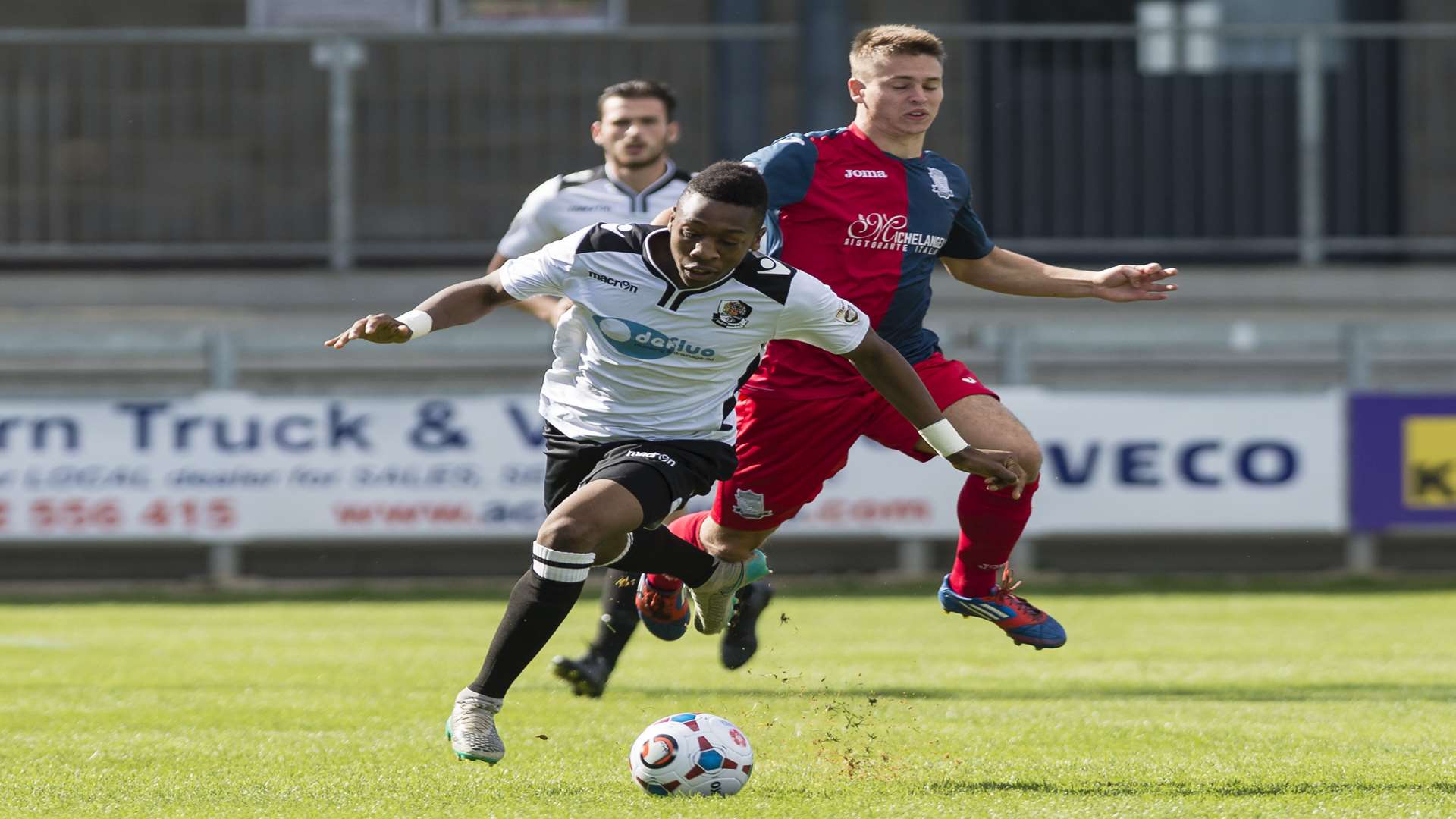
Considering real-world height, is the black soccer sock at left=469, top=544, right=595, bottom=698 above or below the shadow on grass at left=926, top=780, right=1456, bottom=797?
above

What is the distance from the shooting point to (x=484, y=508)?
12.5m

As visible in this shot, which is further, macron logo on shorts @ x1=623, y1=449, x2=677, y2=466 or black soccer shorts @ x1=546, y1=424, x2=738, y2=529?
macron logo on shorts @ x1=623, y1=449, x2=677, y2=466

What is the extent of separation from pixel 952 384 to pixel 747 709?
4.84 ft

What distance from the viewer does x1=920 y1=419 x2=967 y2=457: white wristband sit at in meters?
5.89

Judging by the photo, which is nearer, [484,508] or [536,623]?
[536,623]

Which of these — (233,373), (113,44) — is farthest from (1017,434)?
(113,44)

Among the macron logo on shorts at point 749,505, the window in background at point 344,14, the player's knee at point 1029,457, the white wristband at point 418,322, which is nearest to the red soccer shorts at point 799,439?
the macron logo on shorts at point 749,505

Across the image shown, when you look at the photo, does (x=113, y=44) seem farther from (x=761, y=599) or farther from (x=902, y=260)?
(x=902, y=260)

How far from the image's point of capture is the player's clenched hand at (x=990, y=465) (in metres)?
5.80

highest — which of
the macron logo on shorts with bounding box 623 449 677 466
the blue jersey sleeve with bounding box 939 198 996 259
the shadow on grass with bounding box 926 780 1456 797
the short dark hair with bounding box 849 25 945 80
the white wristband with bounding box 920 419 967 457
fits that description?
the short dark hair with bounding box 849 25 945 80

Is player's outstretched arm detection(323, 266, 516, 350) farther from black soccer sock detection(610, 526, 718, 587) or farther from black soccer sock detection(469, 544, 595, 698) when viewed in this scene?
black soccer sock detection(610, 526, 718, 587)

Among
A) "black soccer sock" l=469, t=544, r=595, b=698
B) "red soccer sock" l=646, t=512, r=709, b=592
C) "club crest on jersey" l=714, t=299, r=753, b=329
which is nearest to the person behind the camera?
"black soccer sock" l=469, t=544, r=595, b=698

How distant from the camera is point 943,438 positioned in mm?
5906

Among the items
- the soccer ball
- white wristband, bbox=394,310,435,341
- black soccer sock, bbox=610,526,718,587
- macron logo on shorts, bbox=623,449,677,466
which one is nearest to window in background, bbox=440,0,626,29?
black soccer sock, bbox=610,526,718,587
